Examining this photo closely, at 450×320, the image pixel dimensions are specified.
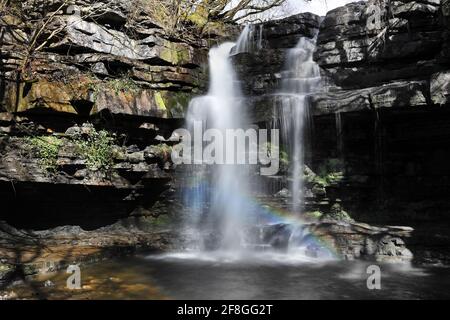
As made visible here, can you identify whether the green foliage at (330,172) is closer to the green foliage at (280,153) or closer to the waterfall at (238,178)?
the waterfall at (238,178)

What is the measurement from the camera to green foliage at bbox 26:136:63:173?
9.31 m

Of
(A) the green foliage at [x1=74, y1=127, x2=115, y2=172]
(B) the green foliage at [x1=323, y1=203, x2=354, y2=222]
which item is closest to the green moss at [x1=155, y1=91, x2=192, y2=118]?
(A) the green foliage at [x1=74, y1=127, x2=115, y2=172]

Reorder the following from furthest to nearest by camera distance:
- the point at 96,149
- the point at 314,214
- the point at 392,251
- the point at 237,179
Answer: the point at 237,179 → the point at 314,214 → the point at 96,149 → the point at 392,251

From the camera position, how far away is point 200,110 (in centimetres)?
1150

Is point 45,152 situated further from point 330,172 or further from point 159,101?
point 330,172

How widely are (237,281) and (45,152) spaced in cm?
544

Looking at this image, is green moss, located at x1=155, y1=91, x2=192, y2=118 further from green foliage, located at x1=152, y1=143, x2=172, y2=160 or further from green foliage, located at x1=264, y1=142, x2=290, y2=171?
green foliage, located at x1=264, y1=142, x2=290, y2=171

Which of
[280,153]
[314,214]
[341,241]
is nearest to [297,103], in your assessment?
[280,153]

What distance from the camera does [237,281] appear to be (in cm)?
696

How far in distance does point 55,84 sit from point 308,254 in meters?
7.05

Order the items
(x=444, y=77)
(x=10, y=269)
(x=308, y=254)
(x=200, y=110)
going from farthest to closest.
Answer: (x=200, y=110)
(x=308, y=254)
(x=444, y=77)
(x=10, y=269)

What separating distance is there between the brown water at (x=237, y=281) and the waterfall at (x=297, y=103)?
2985 mm
